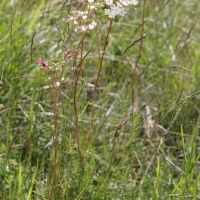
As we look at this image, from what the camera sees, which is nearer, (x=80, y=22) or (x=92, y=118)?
(x=80, y=22)

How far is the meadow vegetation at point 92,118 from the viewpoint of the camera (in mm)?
1220

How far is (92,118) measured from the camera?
120 centimetres

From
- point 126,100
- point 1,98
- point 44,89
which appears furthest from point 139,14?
point 126,100

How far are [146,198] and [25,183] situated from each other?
70cm

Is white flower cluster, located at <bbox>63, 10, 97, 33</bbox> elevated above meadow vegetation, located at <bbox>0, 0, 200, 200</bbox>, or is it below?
above

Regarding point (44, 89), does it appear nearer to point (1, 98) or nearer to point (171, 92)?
point (1, 98)

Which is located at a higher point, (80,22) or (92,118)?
(80,22)

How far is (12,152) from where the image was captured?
63.6 inches

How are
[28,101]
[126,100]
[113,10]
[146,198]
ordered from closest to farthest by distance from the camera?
1. [113,10]
2. [126,100]
3. [146,198]
4. [28,101]

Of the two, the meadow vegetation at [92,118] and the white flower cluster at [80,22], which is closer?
the white flower cluster at [80,22]

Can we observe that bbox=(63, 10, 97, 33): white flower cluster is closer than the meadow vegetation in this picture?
Yes

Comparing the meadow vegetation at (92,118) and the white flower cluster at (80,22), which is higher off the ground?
the white flower cluster at (80,22)

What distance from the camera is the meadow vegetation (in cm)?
122

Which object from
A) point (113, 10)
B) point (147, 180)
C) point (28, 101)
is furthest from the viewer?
point (28, 101)
